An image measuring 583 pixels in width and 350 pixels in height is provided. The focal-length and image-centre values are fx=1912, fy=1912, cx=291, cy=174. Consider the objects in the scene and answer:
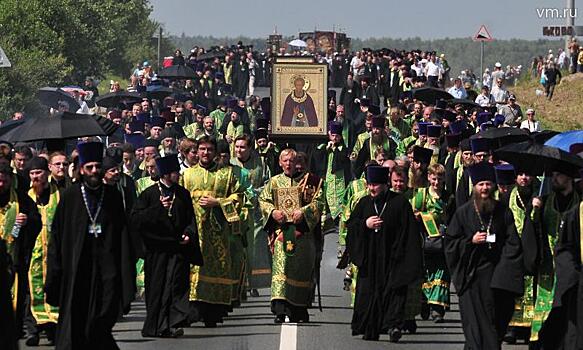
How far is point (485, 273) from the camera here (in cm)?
1616

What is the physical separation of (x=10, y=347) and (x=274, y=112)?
15.6 m

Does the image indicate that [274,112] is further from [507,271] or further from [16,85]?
[16,85]

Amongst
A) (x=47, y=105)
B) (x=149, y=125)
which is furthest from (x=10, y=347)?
(x=47, y=105)

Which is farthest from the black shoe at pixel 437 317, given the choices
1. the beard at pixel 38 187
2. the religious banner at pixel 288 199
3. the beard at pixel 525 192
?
the beard at pixel 38 187

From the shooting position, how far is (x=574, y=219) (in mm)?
15039

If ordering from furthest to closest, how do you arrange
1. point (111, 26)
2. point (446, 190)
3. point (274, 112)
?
point (111, 26) < point (274, 112) < point (446, 190)

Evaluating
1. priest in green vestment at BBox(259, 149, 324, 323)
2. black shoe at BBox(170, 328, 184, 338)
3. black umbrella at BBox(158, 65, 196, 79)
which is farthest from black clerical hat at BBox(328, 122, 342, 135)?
black umbrella at BBox(158, 65, 196, 79)

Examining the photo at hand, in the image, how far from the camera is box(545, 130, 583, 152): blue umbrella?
17.1 m

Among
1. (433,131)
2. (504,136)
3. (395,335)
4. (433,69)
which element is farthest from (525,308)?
(433,69)

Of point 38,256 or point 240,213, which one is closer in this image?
point 38,256

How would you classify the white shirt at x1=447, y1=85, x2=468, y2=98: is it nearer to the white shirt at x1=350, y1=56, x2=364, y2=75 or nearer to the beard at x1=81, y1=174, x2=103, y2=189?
the white shirt at x1=350, y1=56, x2=364, y2=75

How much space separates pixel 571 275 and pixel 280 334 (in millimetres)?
3732

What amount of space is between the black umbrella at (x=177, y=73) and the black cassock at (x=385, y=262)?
3083cm

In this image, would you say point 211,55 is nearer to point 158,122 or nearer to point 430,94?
point 430,94
